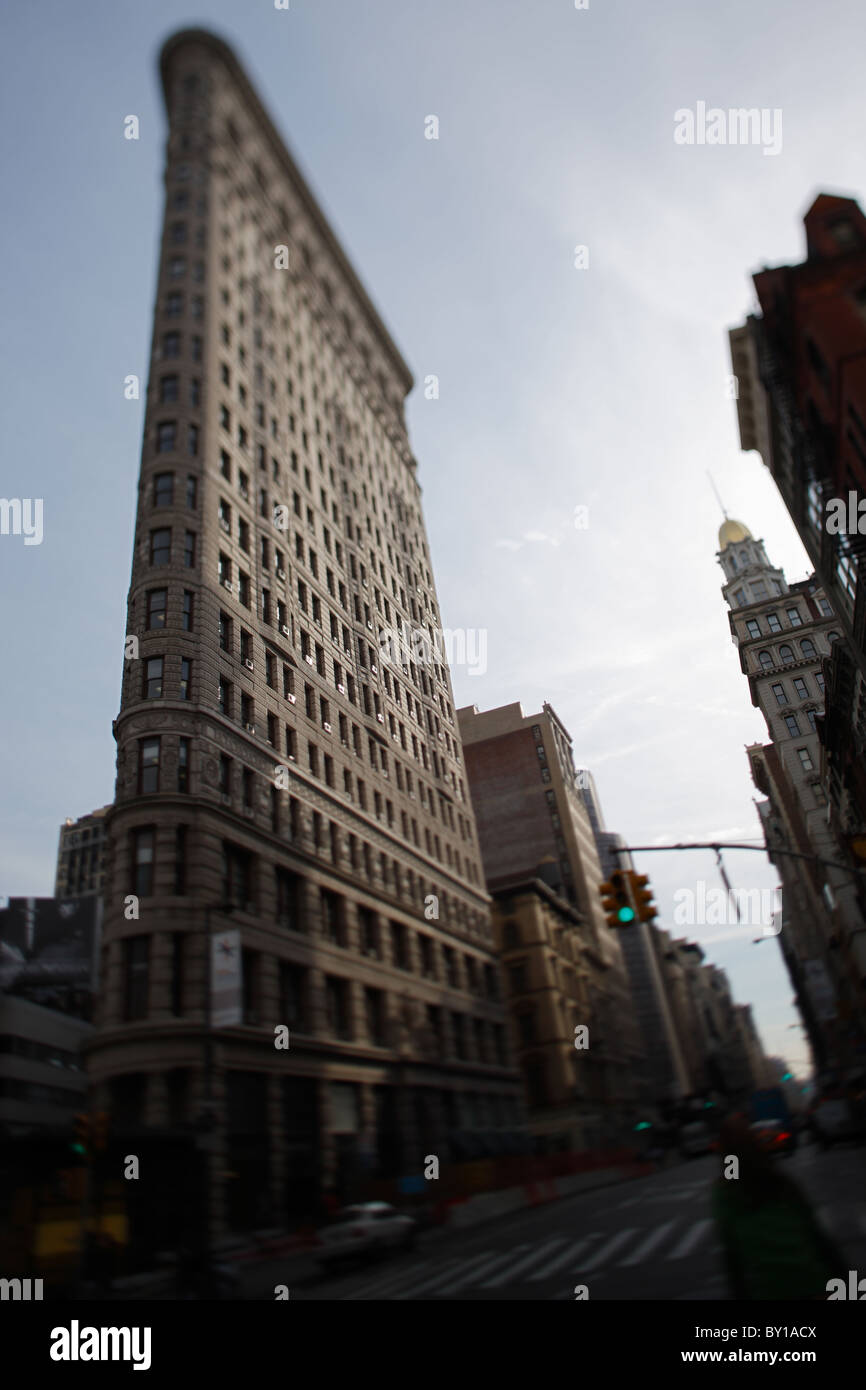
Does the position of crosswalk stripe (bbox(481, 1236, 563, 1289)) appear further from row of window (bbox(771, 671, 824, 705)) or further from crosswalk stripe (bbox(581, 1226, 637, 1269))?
row of window (bbox(771, 671, 824, 705))

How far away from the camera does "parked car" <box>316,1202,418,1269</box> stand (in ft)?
63.0

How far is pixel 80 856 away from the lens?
5144cm

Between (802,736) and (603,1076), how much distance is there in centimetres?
3521

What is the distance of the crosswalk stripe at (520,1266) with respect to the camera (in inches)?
463

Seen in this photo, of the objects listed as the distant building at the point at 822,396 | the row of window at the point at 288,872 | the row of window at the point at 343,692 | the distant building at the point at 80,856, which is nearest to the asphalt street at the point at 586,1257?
the distant building at the point at 822,396

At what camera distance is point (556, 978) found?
6631cm

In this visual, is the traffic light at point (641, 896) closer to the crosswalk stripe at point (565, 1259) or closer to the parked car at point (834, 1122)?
the crosswalk stripe at point (565, 1259)

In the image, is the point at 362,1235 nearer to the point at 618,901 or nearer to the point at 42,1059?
the point at 618,901

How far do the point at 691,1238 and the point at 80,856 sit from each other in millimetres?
46410

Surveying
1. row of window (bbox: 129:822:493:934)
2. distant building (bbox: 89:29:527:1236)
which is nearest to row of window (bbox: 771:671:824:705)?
distant building (bbox: 89:29:527:1236)
